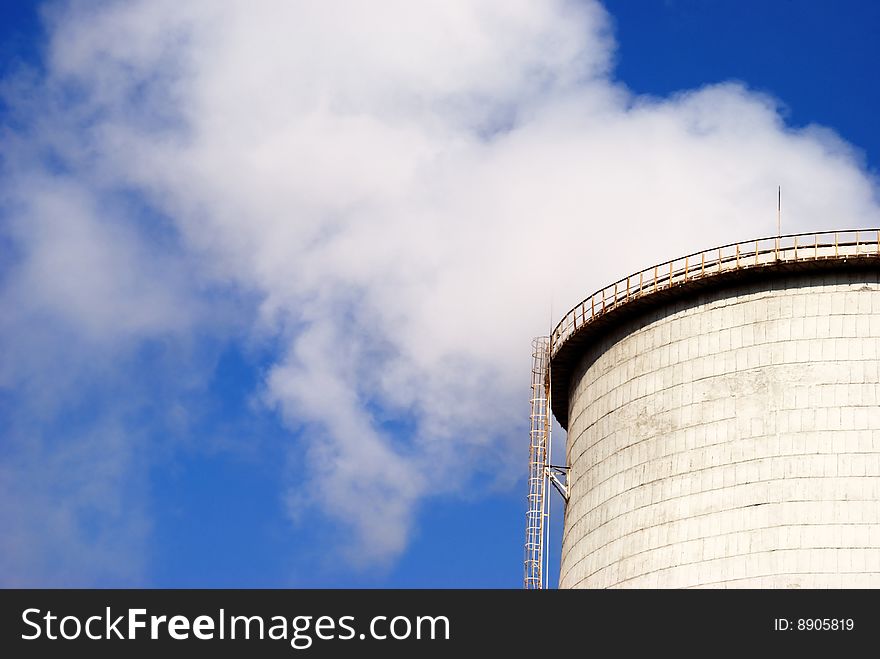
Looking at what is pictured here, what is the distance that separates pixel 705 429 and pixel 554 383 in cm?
927

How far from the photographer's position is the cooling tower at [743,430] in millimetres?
41969

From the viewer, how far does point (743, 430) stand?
43.5 meters

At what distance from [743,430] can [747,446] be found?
47 centimetres

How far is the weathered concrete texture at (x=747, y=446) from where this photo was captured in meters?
41.9

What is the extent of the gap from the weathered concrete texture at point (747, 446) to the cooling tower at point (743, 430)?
0.04 metres

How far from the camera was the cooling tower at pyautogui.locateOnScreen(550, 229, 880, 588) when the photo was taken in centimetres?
4197
